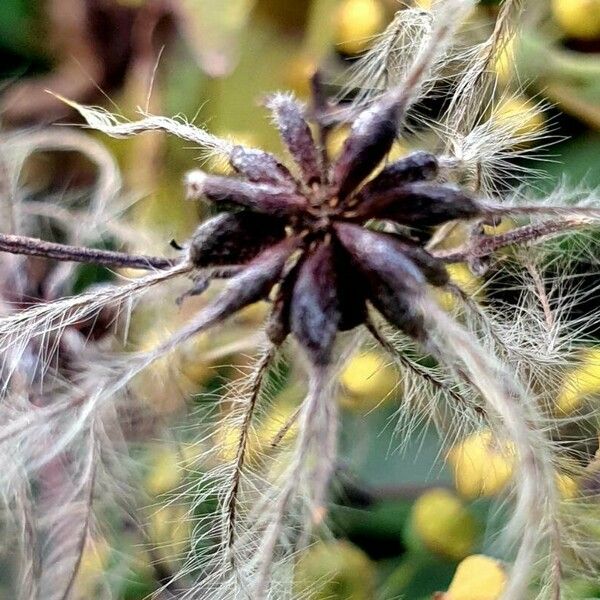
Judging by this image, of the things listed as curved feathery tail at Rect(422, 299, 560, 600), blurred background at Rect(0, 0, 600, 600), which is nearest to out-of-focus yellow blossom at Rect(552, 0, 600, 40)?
blurred background at Rect(0, 0, 600, 600)

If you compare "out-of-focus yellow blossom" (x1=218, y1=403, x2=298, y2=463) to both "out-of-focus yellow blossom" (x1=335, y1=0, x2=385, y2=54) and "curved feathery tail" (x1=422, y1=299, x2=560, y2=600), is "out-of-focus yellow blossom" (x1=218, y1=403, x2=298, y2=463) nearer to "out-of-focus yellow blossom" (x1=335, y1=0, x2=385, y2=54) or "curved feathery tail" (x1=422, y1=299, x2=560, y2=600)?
"curved feathery tail" (x1=422, y1=299, x2=560, y2=600)

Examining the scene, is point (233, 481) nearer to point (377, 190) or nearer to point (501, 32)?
point (377, 190)

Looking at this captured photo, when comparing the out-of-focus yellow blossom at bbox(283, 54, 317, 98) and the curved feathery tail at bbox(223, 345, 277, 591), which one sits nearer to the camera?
the curved feathery tail at bbox(223, 345, 277, 591)

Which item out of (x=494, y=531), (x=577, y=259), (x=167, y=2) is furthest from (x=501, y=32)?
(x=167, y=2)

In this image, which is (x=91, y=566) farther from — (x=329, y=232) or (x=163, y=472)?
A: (x=329, y=232)

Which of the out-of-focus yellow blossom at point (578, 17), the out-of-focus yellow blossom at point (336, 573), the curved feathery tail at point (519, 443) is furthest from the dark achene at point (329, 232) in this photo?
the out-of-focus yellow blossom at point (578, 17)

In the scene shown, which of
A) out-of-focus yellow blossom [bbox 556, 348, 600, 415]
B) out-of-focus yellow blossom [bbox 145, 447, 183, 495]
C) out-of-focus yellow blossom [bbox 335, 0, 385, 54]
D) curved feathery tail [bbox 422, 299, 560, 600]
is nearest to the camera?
curved feathery tail [bbox 422, 299, 560, 600]
